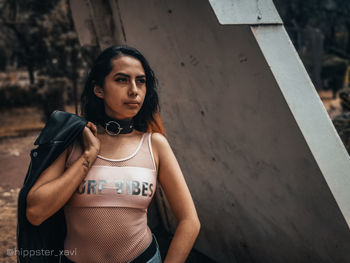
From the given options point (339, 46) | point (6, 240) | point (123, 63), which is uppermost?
point (339, 46)

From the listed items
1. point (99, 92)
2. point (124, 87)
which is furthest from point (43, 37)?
point (124, 87)

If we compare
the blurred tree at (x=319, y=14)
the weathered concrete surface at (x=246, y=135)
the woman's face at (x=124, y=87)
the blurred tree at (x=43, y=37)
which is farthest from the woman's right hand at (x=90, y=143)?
the blurred tree at (x=319, y=14)

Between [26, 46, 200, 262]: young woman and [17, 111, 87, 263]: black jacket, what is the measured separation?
39 mm

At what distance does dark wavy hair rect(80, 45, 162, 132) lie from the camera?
1.43 meters

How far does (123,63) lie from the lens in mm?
1405

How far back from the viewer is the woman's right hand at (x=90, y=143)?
1.32 meters

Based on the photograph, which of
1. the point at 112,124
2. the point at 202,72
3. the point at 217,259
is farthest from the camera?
the point at 217,259

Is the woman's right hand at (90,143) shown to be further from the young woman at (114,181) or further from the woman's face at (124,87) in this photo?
the woman's face at (124,87)

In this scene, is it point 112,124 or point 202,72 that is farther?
point 202,72

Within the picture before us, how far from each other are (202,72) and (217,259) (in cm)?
180

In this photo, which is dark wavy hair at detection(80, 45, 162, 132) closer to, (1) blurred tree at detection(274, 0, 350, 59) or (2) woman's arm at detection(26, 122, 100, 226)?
(2) woman's arm at detection(26, 122, 100, 226)

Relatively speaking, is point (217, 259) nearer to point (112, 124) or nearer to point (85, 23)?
point (112, 124)

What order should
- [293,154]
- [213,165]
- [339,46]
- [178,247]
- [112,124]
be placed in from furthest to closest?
[339,46]
[213,165]
[293,154]
[112,124]
[178,247]

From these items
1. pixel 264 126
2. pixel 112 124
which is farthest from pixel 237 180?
pixel 112 124
